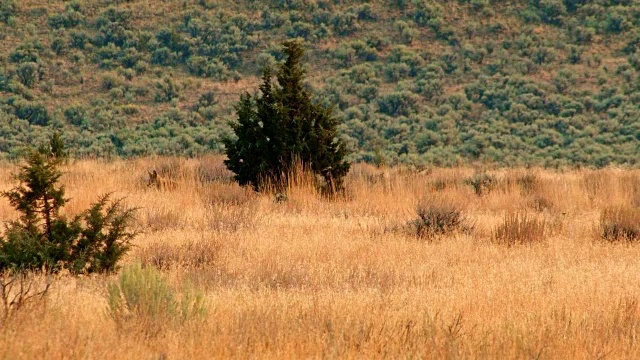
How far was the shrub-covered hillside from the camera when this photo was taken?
1556 inches

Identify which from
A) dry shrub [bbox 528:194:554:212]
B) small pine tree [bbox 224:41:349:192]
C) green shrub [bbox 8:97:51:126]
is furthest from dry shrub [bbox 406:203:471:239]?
green shrub [bbox 8:97:51:126]

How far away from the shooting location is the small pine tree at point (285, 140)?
1638 cm

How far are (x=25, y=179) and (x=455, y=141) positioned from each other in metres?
32.1

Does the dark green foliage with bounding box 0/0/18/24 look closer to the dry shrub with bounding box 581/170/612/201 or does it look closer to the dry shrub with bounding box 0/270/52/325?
the dry shrub with bounding box 581/170/612/201

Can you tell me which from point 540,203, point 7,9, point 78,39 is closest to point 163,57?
point 78,39

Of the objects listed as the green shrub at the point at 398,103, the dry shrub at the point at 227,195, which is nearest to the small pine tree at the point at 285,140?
the dry shrub at the point at 227,195

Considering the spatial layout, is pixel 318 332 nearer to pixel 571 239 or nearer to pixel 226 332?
pixel 226 332

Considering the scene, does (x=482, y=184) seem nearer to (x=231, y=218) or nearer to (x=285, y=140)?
(x=285, y=140)

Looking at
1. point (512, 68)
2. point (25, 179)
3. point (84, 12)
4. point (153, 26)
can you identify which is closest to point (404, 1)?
point (512, 68)

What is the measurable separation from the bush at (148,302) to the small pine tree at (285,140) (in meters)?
9.84

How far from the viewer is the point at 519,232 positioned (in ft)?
37.0

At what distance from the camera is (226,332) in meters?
5.70

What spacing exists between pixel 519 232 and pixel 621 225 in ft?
4.67

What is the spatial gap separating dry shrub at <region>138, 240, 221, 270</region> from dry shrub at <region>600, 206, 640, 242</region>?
4985 mm
